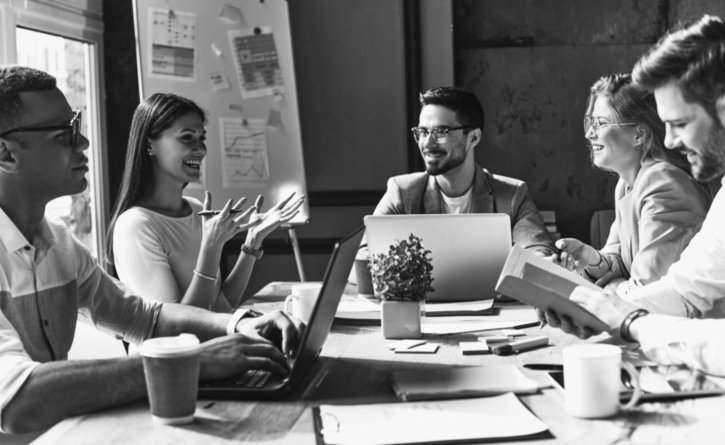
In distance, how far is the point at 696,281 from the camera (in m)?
1.81

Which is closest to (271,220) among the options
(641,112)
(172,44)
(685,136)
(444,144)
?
(444,144)

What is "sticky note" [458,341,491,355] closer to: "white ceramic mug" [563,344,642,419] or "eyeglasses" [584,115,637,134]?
"white ceramic mug" [563,344,642,419]

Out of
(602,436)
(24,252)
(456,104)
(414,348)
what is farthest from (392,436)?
(456,104)

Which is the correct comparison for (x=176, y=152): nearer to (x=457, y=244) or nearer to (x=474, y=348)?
(x=457, y=244)

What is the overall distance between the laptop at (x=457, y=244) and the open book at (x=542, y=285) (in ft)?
1.30

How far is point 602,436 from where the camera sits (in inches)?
43.2

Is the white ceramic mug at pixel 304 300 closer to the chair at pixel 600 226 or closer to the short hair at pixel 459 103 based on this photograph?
the short hair at pixel 459 103

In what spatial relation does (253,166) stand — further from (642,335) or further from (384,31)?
(642,335)

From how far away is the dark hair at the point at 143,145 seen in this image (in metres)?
2.51

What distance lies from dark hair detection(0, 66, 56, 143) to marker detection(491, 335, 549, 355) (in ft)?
3.55

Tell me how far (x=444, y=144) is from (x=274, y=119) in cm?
115

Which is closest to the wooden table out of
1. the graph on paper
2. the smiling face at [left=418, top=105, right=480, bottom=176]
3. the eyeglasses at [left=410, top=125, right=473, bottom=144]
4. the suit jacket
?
the suit jacket

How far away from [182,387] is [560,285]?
856 mm

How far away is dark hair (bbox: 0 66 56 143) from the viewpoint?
5.27ft
